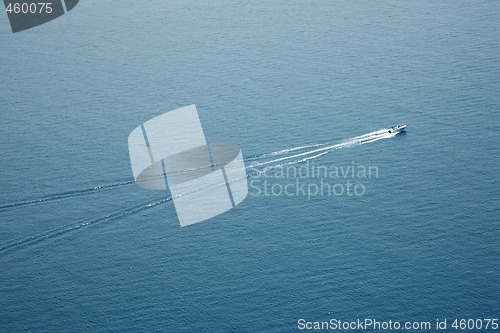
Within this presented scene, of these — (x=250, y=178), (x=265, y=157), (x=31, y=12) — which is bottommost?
(x=250, y=178)

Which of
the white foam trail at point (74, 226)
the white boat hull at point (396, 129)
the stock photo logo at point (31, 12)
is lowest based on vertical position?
the white boat hull at point (396, 129)

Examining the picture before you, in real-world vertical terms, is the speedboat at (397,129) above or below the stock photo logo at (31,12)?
below

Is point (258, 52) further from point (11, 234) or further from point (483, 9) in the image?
point (11, 234)

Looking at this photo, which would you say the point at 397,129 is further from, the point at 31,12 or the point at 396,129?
the point at 31,12

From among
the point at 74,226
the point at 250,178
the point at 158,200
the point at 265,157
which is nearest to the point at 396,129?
the point at 265,157

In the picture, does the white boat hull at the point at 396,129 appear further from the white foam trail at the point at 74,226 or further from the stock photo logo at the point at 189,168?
the white foam trail at the point at 74,226

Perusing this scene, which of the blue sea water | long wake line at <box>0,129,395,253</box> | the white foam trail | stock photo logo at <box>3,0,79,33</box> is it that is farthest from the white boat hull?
stock photo logo at <box>3,0,79,33</box>

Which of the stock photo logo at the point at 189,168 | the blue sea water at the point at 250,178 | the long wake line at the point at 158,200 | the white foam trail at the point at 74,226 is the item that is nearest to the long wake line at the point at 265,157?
the long wake line at the point at 158,200
